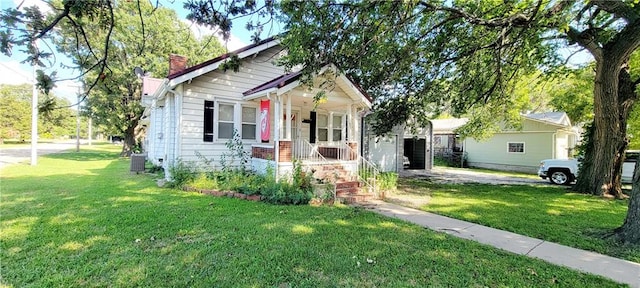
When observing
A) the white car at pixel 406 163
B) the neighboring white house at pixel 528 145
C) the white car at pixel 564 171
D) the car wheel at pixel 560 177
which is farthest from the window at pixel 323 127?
the neighboring white house at pixel 528 145

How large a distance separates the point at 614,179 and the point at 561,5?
7641 mm

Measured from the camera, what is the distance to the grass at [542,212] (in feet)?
16.5

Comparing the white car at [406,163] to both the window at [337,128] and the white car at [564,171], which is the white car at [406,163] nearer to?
the white car at [564,171]

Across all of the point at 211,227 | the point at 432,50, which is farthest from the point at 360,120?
the point at 211,227

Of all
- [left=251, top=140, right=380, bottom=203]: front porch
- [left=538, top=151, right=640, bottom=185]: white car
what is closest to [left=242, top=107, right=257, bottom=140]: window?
[left=251, top=140, right=380, bottom=203]: front porch

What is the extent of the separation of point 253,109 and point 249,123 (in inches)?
23.0

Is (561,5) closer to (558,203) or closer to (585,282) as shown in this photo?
(558,203)

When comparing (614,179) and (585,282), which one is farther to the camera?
(614,179)

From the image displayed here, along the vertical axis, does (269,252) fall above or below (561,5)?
below

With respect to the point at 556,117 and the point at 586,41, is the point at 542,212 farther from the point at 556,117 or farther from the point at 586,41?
the point at 556,117

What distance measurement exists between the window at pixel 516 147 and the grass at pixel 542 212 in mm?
10563

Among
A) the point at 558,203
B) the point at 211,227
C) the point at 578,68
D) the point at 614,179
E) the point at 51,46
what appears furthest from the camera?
the point at 578,68

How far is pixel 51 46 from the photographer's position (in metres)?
2.64

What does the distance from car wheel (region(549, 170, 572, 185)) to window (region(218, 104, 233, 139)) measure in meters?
14.7
